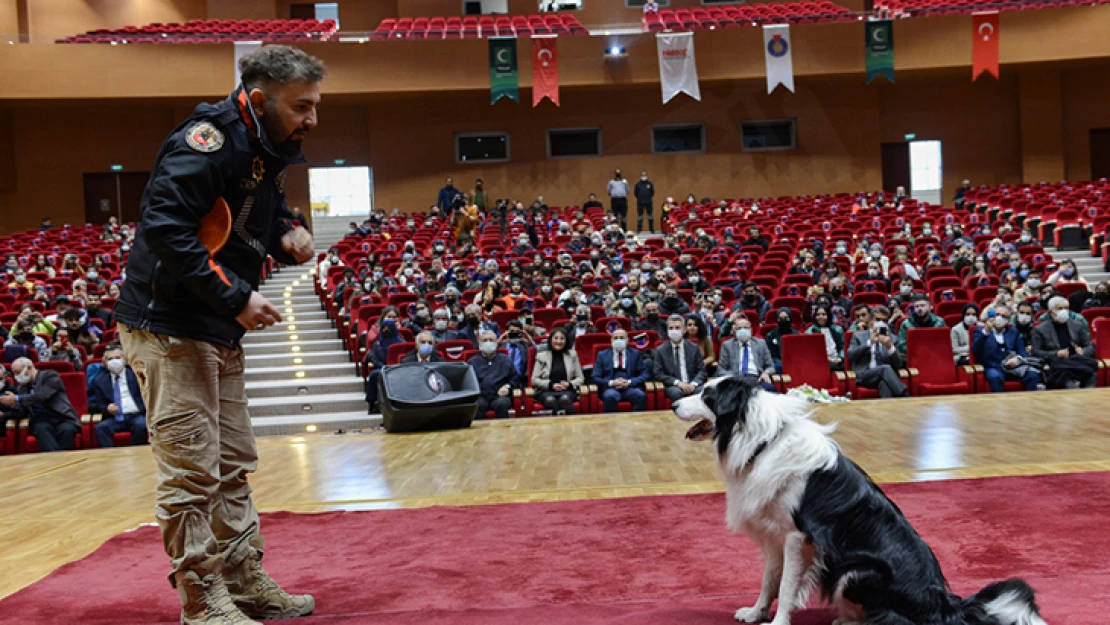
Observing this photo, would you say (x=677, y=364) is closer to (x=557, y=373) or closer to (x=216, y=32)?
(x=557, y=373)

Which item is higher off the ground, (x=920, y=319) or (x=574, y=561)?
(x=920, y=319)

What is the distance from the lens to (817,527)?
2.46 metres

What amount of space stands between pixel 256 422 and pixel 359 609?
7.48 m

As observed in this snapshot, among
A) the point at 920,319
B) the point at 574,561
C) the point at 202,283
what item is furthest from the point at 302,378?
the point at 202,283

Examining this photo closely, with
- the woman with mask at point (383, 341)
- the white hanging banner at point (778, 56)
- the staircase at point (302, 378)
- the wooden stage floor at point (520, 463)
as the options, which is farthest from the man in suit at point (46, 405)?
the white hanging banner at point (778, 56)

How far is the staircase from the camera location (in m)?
9.88

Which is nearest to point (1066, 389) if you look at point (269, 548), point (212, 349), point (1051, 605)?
point (1051, 605)

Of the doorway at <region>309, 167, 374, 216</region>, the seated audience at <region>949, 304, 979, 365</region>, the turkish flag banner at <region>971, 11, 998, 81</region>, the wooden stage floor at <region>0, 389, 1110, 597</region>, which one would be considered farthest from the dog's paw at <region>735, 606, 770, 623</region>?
the doorway at <region>309, 167, 374, 216</region>

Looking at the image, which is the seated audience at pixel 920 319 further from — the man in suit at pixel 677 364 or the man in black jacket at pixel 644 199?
the man in black jacket at pixel 644 199

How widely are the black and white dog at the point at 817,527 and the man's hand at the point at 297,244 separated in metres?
1.22

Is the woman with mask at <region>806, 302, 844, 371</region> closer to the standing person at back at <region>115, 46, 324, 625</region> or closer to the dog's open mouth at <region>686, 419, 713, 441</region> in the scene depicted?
the dog's open mouth at <region>686, 419, 713, 441</region>

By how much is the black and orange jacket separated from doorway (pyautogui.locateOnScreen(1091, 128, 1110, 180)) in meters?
26.4

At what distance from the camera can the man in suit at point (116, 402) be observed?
27.8ft

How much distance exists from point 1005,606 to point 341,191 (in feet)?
80.1
